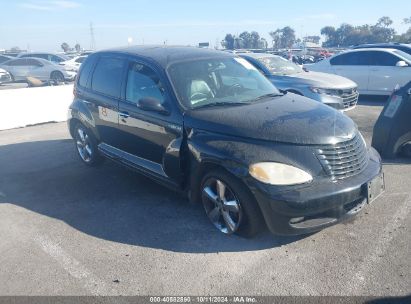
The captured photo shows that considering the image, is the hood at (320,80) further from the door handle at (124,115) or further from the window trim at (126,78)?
the door handle at (124,115)

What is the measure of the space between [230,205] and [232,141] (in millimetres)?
614

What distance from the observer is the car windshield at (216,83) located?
13.1 feet

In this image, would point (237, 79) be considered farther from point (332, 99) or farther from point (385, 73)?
point (385, 73)

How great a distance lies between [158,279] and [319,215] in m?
1.50

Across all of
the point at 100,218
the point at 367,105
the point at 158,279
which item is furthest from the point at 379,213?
the point at 367,105

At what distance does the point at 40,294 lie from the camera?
114 inches

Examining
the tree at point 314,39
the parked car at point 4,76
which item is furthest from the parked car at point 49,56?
the tree at point 314,39

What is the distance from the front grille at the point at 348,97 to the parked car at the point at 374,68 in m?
2.62

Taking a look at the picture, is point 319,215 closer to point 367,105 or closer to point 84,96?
point 84,96

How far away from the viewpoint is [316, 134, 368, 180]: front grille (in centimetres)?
322

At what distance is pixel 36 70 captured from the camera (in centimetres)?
1864

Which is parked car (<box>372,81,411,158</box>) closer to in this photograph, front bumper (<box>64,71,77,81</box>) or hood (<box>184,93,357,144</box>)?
hood (<box>184,93,357,144</box>)

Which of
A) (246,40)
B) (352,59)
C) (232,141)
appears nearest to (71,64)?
(352,59)

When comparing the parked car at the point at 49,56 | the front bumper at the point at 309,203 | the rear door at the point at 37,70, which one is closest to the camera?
the front bumper at the point at 309,203
